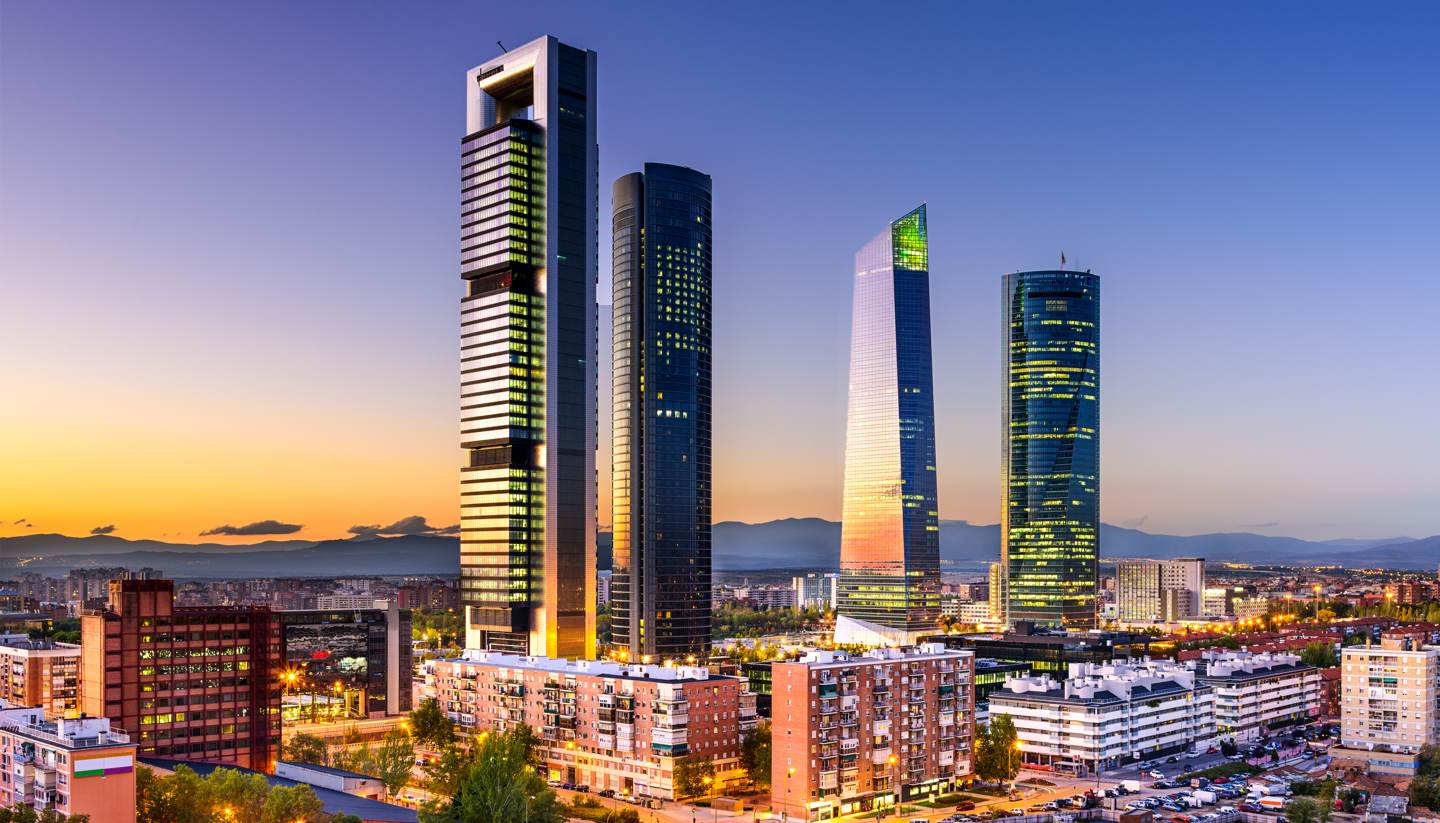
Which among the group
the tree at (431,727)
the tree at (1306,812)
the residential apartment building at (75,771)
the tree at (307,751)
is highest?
the residential apartment building at (75,771)

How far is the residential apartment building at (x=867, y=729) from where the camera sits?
76.0m

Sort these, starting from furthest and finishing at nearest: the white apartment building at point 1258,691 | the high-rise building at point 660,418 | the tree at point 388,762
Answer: the high-rise building at point 660,418 < the white apartment building at point 1258,691 < the tree at point 388,762

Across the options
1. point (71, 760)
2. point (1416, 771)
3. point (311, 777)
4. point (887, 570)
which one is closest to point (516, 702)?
point (311, 777)

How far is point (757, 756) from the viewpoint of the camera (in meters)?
80.9

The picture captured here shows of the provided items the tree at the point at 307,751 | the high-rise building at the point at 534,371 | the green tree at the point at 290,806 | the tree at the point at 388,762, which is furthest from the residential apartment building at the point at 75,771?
the high-rise building at the point at 534,371

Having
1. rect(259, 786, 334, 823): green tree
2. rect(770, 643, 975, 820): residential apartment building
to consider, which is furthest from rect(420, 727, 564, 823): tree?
rect(770, 643, 975, 820): residential apartment building

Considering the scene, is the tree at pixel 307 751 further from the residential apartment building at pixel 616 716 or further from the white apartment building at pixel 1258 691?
the white apartment building at pixel 1258 691

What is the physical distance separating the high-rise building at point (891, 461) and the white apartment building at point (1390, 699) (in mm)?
82087

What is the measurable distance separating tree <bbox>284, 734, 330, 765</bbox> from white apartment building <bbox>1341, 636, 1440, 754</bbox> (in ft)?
241

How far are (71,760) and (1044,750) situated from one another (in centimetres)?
6415

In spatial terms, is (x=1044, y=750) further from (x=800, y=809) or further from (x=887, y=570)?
(x=887, y=570)

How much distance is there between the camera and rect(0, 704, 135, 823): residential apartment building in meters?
56.8

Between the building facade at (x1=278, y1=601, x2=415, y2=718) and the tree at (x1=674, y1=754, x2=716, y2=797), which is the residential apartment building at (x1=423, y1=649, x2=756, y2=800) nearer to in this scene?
the tree at (x1=674, y1=754, x2=716, y2=797)

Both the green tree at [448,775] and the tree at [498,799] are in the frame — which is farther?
the green tree at [448,775]
